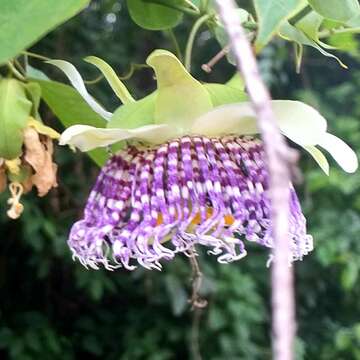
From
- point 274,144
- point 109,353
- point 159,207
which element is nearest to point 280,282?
point 274,144

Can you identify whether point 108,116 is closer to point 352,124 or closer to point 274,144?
point 274,144

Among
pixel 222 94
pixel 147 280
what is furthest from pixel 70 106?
pixel 147 280

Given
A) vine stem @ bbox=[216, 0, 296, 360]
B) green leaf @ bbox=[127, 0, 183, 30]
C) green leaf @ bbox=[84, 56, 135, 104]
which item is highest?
green leaf @ bbox=[127, 0, 183, 30]

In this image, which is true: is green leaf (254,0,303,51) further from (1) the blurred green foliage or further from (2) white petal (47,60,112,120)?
(1) the blurred green foliage

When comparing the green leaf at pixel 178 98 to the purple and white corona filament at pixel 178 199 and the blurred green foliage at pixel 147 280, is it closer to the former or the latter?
the purple and white corona filament at pixel 178 199

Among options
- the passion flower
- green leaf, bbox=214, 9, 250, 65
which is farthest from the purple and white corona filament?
green leaf, bbox=214, 9, 250, 65

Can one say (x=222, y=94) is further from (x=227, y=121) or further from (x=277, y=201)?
(x=277, y=201)

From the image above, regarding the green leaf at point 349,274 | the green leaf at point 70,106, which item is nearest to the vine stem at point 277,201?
the green leaf at point 70,106
